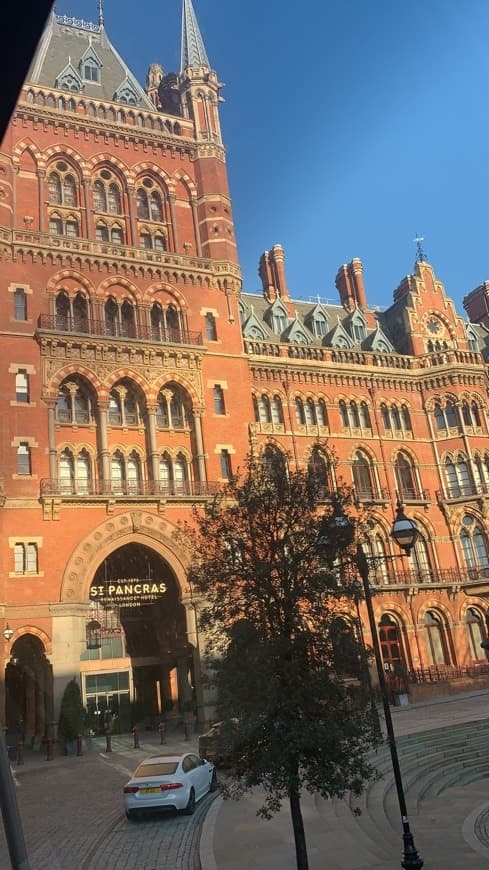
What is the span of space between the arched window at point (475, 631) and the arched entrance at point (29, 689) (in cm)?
2544

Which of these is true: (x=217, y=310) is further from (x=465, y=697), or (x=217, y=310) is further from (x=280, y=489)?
(x=280, y=489)

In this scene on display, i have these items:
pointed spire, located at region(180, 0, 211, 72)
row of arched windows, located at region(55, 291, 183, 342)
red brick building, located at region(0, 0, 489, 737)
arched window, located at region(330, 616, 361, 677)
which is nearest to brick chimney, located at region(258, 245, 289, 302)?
red brick building, located at region(0, 0, 489, 737)

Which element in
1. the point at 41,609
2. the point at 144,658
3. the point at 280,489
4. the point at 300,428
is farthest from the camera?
the point at 300,428

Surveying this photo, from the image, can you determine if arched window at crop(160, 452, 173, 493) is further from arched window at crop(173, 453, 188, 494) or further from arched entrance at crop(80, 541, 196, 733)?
arched entrance at crop(80, 541, 196, 733)

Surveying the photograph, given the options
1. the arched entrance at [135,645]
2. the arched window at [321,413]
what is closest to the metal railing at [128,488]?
the arched entrance at [135,645]

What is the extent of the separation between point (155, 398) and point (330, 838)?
26847mm

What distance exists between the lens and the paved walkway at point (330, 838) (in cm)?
1230

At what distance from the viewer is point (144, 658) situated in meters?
40.3

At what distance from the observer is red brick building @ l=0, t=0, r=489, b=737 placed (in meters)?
34.4

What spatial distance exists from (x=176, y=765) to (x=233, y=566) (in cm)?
640

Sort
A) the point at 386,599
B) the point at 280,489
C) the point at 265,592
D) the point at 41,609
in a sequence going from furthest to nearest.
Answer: the point at 386,599 → the point at 41,609 → the point at 280,489 → the point at 265,592

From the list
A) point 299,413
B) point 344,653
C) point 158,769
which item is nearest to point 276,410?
point 299,413

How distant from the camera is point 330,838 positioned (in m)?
13.8

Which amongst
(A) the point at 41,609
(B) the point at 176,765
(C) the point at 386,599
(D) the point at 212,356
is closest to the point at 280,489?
(B) the point at 176,765
